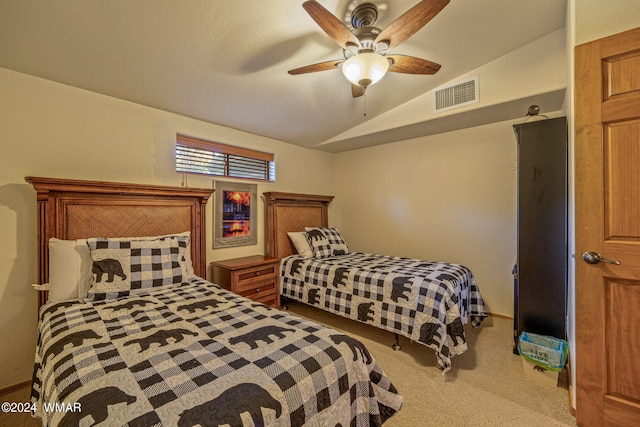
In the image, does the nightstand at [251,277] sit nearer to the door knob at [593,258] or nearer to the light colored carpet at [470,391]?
the light colored carpet at [470,391]

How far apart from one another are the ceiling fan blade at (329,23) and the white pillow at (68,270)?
6.93 feet

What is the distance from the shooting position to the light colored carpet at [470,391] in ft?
5.30

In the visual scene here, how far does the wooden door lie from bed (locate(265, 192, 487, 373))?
2.45 ft

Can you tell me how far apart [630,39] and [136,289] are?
10.7 ft

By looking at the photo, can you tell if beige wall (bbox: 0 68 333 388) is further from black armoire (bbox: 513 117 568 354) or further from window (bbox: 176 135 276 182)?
black armoire (bbox: 513 117 568 354)

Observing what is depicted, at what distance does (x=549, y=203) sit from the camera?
2059 mm

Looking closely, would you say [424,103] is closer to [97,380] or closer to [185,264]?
[185,264]

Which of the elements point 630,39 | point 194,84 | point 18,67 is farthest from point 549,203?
point 18,67

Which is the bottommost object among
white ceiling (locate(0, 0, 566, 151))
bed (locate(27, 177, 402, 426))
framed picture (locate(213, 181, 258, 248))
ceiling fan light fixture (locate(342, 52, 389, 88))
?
bed (locate(27, 177, 402, 426))

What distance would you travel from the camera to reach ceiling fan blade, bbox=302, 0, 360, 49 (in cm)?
131

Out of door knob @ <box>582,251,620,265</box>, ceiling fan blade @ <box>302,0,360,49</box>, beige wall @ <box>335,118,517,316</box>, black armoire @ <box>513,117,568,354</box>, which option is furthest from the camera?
beige wall @ <box>335,118,517,316</box>

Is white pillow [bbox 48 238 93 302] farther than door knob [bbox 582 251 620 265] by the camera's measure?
Yes

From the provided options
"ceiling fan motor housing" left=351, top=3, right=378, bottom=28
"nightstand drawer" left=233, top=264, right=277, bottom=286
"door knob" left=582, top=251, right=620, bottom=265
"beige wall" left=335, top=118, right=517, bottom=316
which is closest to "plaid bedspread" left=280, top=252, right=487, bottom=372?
"nightstand drawer" left=233, top=264, right=277, bottom=286

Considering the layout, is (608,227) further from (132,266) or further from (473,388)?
(132,266)
